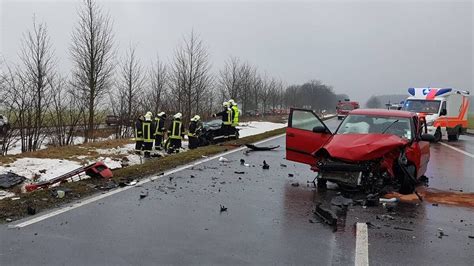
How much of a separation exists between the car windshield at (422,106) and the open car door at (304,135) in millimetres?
12893

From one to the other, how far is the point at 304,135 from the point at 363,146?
191 cm

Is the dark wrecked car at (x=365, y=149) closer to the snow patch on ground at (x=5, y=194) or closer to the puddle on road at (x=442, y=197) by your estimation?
the puddle on road at (x=442, y=197)

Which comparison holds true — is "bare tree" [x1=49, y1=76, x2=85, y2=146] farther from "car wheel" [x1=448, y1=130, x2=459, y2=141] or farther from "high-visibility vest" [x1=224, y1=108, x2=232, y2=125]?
"car wheel" [x1=448, y1=130, x2=459, y2=141]

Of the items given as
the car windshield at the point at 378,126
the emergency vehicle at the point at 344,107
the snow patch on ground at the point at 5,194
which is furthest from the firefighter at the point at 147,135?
the emergency vehicle at the point at 344,107

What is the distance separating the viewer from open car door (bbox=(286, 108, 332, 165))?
29.8 feet

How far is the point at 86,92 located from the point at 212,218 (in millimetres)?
17080

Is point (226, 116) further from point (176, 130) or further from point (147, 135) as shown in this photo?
point (147, 135)

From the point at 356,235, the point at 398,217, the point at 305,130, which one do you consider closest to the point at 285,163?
→ the point at 305,130

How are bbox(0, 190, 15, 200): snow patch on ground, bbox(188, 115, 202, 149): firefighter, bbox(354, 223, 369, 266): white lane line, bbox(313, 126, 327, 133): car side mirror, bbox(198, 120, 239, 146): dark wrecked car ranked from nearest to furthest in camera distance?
Answer: 1. bbox(354, 223, 369, 266): white lane line
2. bbox(0, 190, 15, 200): snow patch on ground
3. bbox(313, 126, 327, 133): car side mirror
4. bbox(188, 115, 202, 149): firefighter
5. bbox(198, 120, 239, 146): dark wrecked car

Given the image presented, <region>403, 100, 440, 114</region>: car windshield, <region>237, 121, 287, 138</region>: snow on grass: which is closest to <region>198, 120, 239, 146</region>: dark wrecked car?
<region>237, 121, 287, 138</region>: snow on grass

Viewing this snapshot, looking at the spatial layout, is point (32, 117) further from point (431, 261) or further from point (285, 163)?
point (431, 261)

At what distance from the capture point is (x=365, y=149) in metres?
7.52

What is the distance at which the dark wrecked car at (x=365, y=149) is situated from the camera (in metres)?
7.52

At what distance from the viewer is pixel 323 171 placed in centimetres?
791
